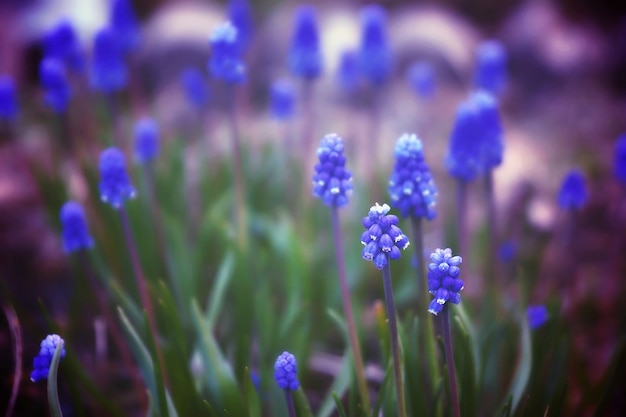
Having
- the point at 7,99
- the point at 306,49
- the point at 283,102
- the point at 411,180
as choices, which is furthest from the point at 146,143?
the point at 411,180

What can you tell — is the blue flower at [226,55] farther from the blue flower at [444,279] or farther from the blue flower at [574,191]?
the blue flower at [574,191]

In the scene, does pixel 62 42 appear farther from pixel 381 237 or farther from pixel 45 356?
pixel 381 237

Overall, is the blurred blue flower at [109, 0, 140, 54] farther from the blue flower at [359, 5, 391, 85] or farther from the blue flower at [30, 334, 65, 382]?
the blue flower at [30, 334, 65, 382]

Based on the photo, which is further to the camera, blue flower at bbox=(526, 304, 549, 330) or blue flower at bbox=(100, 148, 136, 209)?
blue flower at bbox=(526, 304, 549, 330)

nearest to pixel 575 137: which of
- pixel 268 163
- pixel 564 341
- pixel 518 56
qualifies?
pixel 518 56

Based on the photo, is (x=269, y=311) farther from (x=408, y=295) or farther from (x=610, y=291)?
(x=610, y=291)

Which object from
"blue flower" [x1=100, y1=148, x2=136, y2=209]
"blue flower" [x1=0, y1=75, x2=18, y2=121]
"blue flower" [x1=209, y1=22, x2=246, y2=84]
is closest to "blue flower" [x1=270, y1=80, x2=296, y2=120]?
"blue flower" [x1=209, y1=22, x2=246, y2=84]
